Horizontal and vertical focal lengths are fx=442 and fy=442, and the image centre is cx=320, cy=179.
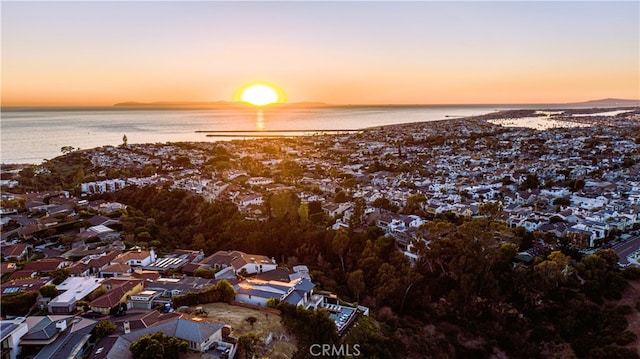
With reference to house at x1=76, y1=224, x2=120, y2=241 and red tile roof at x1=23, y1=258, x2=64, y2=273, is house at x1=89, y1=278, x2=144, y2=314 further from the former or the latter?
house at x1=76, y1=224, x2=120, y2=241

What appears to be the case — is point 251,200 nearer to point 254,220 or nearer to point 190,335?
point 254,220

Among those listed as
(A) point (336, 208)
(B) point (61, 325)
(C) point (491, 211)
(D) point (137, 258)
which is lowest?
(D) point (137, 258)

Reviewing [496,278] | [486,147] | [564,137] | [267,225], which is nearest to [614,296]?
[496,278]

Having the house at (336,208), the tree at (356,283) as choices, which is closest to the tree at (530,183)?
the house at (336,208)

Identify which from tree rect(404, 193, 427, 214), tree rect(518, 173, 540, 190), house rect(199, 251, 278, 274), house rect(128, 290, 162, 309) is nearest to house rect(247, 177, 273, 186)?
tree rect(404, 193, 427, 214)

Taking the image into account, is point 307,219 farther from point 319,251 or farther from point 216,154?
point 216,154

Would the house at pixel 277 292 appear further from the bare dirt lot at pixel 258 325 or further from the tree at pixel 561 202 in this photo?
the tree at pixel 561 202

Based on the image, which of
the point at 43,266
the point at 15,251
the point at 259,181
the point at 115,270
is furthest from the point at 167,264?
the point at 259,181
